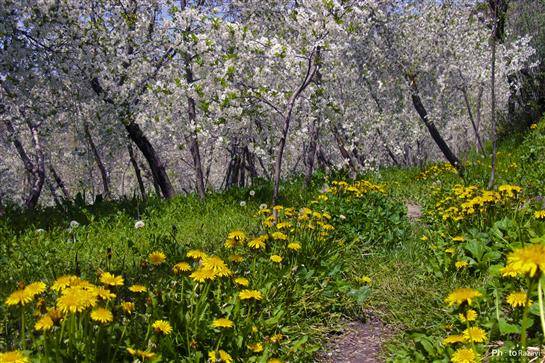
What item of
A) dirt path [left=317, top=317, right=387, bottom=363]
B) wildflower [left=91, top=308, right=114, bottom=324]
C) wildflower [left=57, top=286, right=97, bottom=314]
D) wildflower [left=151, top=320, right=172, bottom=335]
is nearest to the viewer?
wildflower [left=57, top=286, right=97, bottom=314]

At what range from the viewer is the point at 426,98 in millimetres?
20016

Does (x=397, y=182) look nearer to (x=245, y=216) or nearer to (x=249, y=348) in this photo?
(x=245, y=216)

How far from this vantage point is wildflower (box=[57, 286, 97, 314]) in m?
2.47

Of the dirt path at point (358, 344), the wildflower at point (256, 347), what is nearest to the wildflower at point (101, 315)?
the wildflower at point (256, 347)

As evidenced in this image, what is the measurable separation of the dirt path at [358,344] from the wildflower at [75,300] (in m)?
2.06

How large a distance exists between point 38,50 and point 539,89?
1476cm

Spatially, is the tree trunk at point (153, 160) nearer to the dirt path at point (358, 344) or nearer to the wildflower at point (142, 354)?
the dirt path at point (358, 344)

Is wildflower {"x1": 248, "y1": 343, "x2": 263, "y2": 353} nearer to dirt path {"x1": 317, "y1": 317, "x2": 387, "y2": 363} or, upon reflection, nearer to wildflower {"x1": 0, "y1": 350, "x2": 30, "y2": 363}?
dirt path {"x1": 317, "y1": 317, "x2": 387, "y2": 363}

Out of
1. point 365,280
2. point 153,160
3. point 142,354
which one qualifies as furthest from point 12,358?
point 153,160

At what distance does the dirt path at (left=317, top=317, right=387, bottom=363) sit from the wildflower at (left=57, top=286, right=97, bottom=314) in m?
2.06

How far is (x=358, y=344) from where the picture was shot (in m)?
4.18

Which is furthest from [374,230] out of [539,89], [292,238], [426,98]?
[426,98]

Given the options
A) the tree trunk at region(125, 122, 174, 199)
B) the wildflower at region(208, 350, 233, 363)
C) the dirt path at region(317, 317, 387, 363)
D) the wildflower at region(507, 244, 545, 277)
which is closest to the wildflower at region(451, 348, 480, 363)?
the wildflower at region(507, 244, 545, 277)

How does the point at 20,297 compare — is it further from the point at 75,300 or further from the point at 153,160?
the point at 153,160
